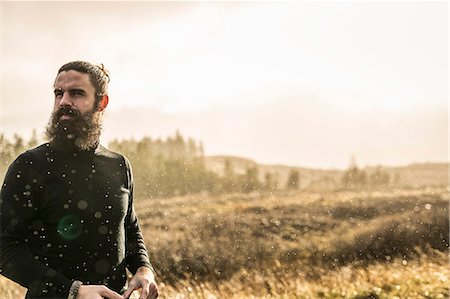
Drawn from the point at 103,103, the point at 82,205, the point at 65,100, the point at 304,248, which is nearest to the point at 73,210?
the point at 82,205

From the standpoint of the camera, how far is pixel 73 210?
265 centimetres

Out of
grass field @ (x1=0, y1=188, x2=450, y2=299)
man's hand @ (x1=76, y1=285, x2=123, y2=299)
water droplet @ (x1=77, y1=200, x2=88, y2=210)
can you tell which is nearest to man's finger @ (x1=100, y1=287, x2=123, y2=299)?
man's hand @ (x1=76, y1=285, x2=123, y2=299)

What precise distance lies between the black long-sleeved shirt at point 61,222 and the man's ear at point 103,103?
0.82 feet

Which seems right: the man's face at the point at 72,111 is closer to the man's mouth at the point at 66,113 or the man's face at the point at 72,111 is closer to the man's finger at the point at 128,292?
the man's mouth at the point at 66,113

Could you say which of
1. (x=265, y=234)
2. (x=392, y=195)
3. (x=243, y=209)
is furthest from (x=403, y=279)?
(x=392, y=195)

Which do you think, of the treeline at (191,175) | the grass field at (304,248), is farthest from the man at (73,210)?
the treeline at (191,175)

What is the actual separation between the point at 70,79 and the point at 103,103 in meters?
0.31

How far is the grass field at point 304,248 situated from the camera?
907 cm

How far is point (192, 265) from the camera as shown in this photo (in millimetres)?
13180

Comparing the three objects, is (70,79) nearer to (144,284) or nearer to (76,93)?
(76,93)

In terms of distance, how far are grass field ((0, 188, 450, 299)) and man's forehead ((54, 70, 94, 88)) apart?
5874 millimetres

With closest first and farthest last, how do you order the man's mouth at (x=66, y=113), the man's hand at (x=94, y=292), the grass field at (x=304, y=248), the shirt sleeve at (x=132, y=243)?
the man's hand at (x=94, y=292) < the man's mouth at (x=66, y=113) < the shirt sleeve at (x=132, y=243) < the grass field at (x=304, y=248)

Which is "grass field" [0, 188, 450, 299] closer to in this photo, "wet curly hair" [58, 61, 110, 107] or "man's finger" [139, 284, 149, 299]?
"man's finger" [139, 284, 149, 299]

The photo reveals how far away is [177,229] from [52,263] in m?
14.9
